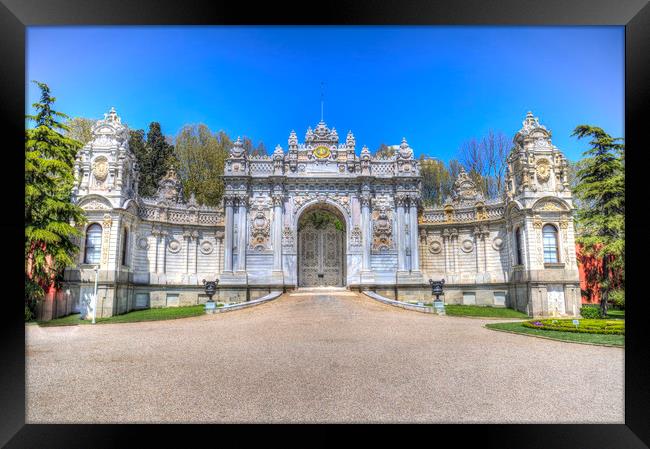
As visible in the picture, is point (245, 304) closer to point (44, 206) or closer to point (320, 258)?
point (44, 206)

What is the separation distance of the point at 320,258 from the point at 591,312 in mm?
12564

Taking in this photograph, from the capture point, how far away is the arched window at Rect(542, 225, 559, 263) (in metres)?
16.5

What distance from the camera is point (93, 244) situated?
1630 cm

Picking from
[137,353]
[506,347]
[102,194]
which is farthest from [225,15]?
[102,194]

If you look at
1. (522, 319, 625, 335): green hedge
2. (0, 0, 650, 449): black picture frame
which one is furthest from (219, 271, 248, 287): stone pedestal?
(0, 0, 650, 449): black picture frame

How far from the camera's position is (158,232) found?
20.4 metres

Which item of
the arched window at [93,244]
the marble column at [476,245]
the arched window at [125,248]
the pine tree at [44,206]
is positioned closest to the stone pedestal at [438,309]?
the marble column at [476,245]

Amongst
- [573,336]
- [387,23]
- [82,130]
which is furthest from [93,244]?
[573,336]

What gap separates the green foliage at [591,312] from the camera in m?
14.6

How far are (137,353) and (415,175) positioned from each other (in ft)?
54.0

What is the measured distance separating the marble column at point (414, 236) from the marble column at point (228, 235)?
8758 mm

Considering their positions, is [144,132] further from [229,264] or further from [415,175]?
[415,175]

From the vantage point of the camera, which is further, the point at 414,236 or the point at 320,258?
the point at 320,258

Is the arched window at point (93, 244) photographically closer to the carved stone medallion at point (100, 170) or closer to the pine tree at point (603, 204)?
the carved stone medallion at point (100, 170)
